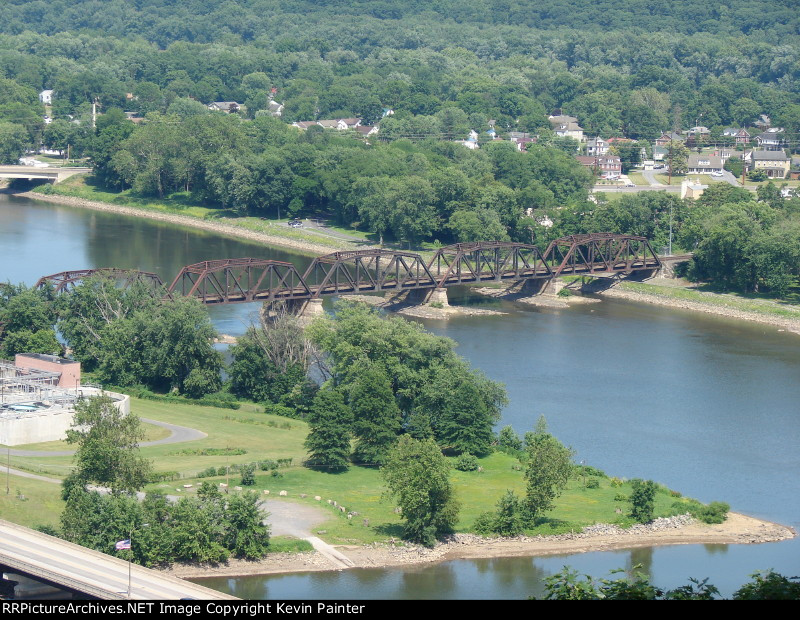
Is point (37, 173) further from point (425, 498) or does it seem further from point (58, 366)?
point (425, 498)

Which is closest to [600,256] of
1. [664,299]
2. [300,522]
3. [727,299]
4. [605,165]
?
[664,299]

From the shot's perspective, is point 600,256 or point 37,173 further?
point 37,173

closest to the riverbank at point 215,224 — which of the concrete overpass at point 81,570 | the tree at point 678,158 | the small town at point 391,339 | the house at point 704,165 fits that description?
the small town at point 391,339

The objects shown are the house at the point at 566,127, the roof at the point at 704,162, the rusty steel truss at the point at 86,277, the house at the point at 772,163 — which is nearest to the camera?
the rusty steel truss at the point at 86,277

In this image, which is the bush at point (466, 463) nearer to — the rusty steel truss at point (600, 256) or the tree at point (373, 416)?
the tree at point (373, 416)

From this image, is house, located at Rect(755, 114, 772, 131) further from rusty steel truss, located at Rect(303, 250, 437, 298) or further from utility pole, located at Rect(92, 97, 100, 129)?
rusty steel truss, located at Rect(303, 250, 437, 298)

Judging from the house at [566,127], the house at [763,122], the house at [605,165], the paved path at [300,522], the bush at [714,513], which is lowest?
the paved path at [300,522]
